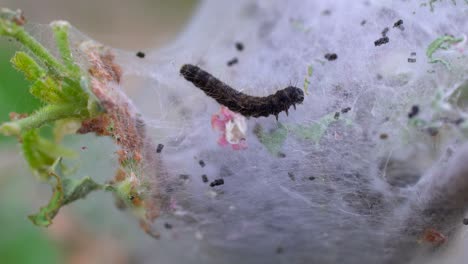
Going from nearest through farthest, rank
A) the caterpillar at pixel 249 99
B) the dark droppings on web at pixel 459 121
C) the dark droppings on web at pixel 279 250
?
the dark droppings on web at pixel 459 121, the caterpillar at pixel 249 99, the dark droppings on web at pixel 279 250

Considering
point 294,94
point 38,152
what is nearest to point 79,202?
point 38,152

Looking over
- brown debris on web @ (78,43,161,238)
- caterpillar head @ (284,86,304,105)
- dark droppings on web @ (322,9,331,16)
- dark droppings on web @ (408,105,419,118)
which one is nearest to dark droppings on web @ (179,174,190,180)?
brown debris on web @ (78,43,161,238)

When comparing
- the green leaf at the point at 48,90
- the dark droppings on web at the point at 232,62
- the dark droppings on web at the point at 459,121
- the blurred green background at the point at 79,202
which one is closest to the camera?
the dark droppings on web at the point at 459,121

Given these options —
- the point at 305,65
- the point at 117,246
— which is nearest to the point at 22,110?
the point at 117,246

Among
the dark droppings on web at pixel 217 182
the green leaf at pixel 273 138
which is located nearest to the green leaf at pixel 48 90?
the dark droppings on web at pixel 217 182

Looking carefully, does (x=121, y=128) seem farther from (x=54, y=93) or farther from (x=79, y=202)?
(x=79, y=202)

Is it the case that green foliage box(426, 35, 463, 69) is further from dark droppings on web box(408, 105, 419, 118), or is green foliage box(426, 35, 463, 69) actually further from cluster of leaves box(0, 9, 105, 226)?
cluster of leaves box(0, 9, 105, 226)

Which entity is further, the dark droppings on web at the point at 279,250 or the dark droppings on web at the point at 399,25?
the dark droppings on web at the point at 279,250

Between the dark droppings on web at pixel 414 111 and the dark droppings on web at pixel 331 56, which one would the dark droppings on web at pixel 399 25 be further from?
the dark droppings on web at pixel 414 111
